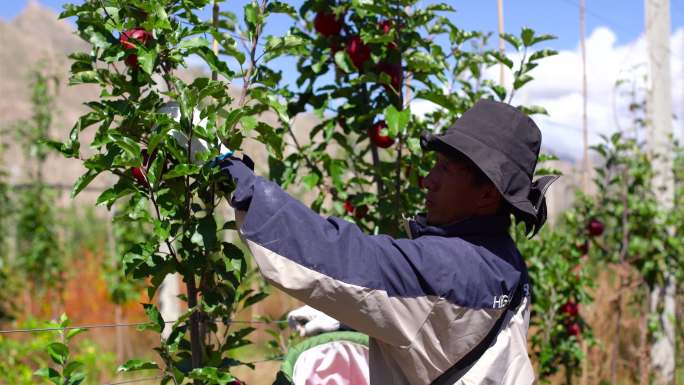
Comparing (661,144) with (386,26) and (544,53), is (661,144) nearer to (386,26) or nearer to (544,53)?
(544,53)

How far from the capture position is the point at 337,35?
260 cm

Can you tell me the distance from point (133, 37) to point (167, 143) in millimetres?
306

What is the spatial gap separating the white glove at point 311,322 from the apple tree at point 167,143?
0.44 metres

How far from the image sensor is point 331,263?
4.54 feet

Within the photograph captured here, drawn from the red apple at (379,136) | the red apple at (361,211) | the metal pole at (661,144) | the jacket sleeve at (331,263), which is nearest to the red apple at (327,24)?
the red apple at (379,136)

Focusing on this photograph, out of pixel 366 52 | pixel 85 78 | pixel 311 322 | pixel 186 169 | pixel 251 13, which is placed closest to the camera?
pixel 186 169

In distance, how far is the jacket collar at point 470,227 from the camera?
64.4 inches

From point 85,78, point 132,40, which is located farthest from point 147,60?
point 85,78

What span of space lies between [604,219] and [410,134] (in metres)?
2.24

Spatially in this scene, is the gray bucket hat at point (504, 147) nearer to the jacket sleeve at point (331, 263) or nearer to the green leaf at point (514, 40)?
the jacket sleeve at point (331, 263)

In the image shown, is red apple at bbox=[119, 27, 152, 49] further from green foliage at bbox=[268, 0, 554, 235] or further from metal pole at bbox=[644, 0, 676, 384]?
metal pole at bbox=[644, 0, 676, 384]

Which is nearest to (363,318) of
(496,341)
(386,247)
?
(386,247)

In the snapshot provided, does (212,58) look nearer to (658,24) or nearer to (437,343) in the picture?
(437,343)

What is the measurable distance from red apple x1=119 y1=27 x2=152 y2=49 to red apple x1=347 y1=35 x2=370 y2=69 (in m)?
0.94
